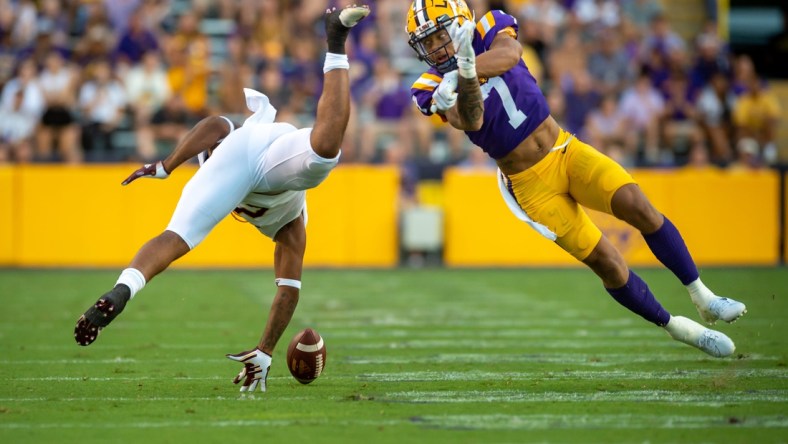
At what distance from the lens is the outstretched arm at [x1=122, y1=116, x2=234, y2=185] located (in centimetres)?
544

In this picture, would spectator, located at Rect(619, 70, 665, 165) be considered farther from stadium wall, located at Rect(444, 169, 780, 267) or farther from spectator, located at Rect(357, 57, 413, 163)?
spectator, located at Rect(357, 57, 413, 163)

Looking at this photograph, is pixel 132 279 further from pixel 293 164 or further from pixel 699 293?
pixel 699 293

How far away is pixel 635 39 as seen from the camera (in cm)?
1559

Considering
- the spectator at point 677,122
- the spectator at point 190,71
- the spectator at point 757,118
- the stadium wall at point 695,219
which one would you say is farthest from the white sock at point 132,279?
the spectator at point 757,118

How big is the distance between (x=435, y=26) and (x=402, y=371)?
174cm

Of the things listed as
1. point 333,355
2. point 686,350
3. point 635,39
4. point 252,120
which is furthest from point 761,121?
point 252,120

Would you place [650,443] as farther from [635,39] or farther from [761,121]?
[635,39]

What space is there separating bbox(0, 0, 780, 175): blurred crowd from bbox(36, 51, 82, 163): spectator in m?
0.02

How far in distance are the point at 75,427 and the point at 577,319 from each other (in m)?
4.71

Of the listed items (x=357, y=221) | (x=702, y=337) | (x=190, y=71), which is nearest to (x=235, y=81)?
(x=190, y=71)

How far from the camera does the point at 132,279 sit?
489 cm

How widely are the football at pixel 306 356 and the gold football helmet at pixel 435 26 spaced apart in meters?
1.48

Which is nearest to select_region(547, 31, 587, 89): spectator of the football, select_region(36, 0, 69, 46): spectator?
select_region(36, 0, 69, 46): spectator

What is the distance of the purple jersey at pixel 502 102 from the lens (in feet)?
18.9
